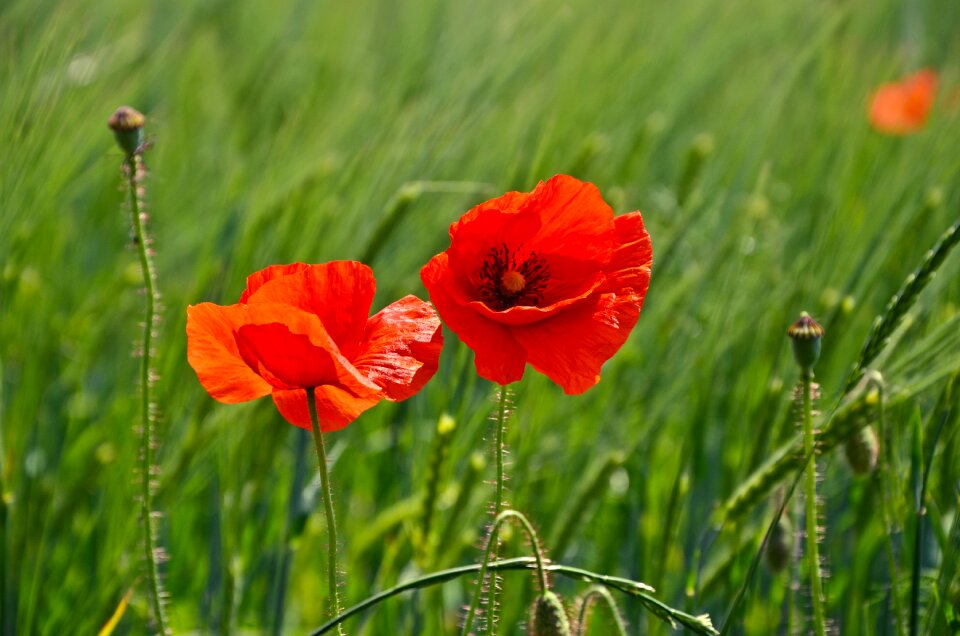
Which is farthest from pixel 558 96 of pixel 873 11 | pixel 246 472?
pixel 873 11

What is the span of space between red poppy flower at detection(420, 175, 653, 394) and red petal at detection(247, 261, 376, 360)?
33 millimetres

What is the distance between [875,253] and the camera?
86 cm

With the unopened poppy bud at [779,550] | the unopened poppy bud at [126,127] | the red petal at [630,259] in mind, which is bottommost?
the unopened poppy bud at [779,550]

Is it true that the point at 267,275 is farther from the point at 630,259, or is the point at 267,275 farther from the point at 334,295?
the point at 630,259

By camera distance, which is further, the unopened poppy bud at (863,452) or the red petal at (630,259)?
the unopened poppy bud at (863,452)

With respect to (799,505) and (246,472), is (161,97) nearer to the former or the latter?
(246,472)

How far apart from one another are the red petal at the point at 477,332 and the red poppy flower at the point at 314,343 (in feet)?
0.05

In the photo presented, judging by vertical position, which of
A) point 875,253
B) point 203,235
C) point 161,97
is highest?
point 161,97

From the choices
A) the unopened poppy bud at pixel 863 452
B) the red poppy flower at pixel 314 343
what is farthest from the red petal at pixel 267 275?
the unopened poppy bud at pixel 863 452

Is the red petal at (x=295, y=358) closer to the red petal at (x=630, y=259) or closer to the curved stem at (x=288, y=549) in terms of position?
the red petal at (x=630, y=259)

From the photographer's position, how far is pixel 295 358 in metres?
0.50

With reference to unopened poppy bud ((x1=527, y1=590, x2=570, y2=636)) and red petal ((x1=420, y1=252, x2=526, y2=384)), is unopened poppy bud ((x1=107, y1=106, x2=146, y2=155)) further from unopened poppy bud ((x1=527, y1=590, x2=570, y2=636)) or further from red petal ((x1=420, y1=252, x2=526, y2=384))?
unopened poppy bud ((x1=527, y1=590, x2=570, y2=636))

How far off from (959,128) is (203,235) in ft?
2.29

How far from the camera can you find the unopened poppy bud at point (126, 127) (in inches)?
21.2
